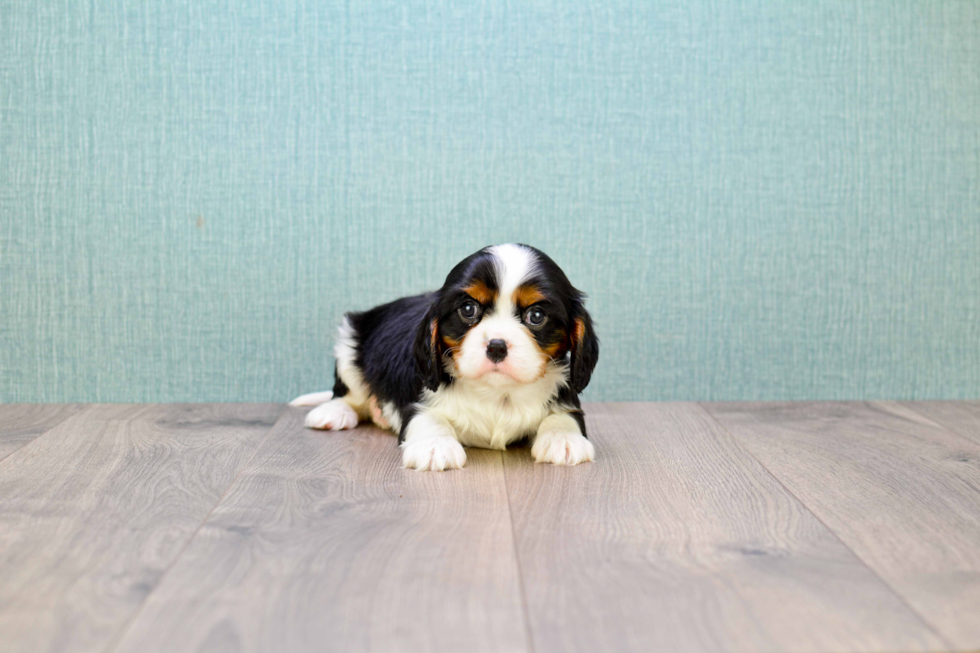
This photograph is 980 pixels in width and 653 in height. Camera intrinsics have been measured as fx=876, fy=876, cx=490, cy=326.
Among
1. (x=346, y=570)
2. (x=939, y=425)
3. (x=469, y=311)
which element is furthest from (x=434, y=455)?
(x=939, y=425)

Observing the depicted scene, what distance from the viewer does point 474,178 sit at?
2969 mm

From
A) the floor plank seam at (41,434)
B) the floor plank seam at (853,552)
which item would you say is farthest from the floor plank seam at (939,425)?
the floor plank seam at (41,434)

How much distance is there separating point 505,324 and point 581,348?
21 cm

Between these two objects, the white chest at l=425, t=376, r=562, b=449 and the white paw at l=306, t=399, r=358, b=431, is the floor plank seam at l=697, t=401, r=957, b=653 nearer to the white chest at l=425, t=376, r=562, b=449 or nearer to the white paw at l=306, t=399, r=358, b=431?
the white chest at l=425, t=376, r=562, b=449

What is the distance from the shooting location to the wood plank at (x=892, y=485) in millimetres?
1335

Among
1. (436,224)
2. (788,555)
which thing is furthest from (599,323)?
(788,555)

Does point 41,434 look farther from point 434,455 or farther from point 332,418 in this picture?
point 434,455

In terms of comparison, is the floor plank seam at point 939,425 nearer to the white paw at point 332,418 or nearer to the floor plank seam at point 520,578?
the floor plank seam at point 520,578

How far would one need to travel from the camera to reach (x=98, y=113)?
9.48ft

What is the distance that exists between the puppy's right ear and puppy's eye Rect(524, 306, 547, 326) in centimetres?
22

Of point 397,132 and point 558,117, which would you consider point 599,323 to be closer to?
point 558,117

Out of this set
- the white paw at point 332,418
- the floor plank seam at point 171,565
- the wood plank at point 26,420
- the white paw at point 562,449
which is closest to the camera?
the floor plank seam at point 171,565

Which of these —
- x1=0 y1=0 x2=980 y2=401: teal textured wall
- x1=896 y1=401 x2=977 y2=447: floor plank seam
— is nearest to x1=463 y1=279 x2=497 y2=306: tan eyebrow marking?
x1=0 y1=0 x2=980 y2=401: teal textured wall

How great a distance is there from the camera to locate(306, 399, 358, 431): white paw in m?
2.57
